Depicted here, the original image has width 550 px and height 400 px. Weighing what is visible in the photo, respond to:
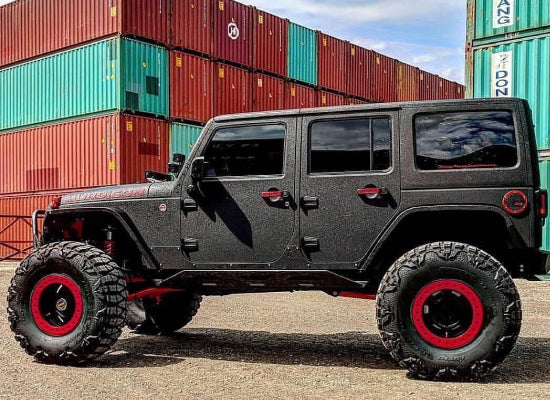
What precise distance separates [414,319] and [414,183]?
1.13 m

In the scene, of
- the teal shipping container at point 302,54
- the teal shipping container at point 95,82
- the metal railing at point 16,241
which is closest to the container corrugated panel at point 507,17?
the teal shipping container at point 95,82

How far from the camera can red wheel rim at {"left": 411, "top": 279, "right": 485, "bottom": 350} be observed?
18.0 feet

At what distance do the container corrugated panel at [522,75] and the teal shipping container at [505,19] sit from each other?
0.79 feet

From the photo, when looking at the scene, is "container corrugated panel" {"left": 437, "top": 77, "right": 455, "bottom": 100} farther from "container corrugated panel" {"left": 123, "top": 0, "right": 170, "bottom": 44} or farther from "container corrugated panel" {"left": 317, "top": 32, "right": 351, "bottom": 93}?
"container corrugated panel" {"left": 123, "top": 0, "right": 170, "bottom": 44}

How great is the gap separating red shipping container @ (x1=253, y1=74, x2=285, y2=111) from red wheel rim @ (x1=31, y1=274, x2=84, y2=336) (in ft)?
59.8

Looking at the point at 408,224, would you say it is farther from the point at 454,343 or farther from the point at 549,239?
the point at 549,239

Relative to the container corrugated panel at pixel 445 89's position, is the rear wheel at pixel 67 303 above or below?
below

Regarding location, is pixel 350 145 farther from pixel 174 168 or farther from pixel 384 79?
pixel 384 79

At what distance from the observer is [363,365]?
6.25 m

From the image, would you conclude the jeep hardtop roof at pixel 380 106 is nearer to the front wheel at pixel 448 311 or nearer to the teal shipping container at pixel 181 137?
the front wheel at pixel 448 311

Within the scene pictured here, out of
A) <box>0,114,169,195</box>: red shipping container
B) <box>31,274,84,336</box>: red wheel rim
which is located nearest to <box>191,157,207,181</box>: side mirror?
<box>31,274,84,336</box>: red wheel rim

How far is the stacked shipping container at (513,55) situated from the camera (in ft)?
50.0

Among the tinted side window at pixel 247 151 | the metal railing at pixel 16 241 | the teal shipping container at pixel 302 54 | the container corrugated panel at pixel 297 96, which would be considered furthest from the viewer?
the teal shipping container at pixel 302 54

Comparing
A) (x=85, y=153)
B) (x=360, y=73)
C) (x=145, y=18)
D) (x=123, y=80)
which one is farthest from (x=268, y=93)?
(x=85, y=153)
